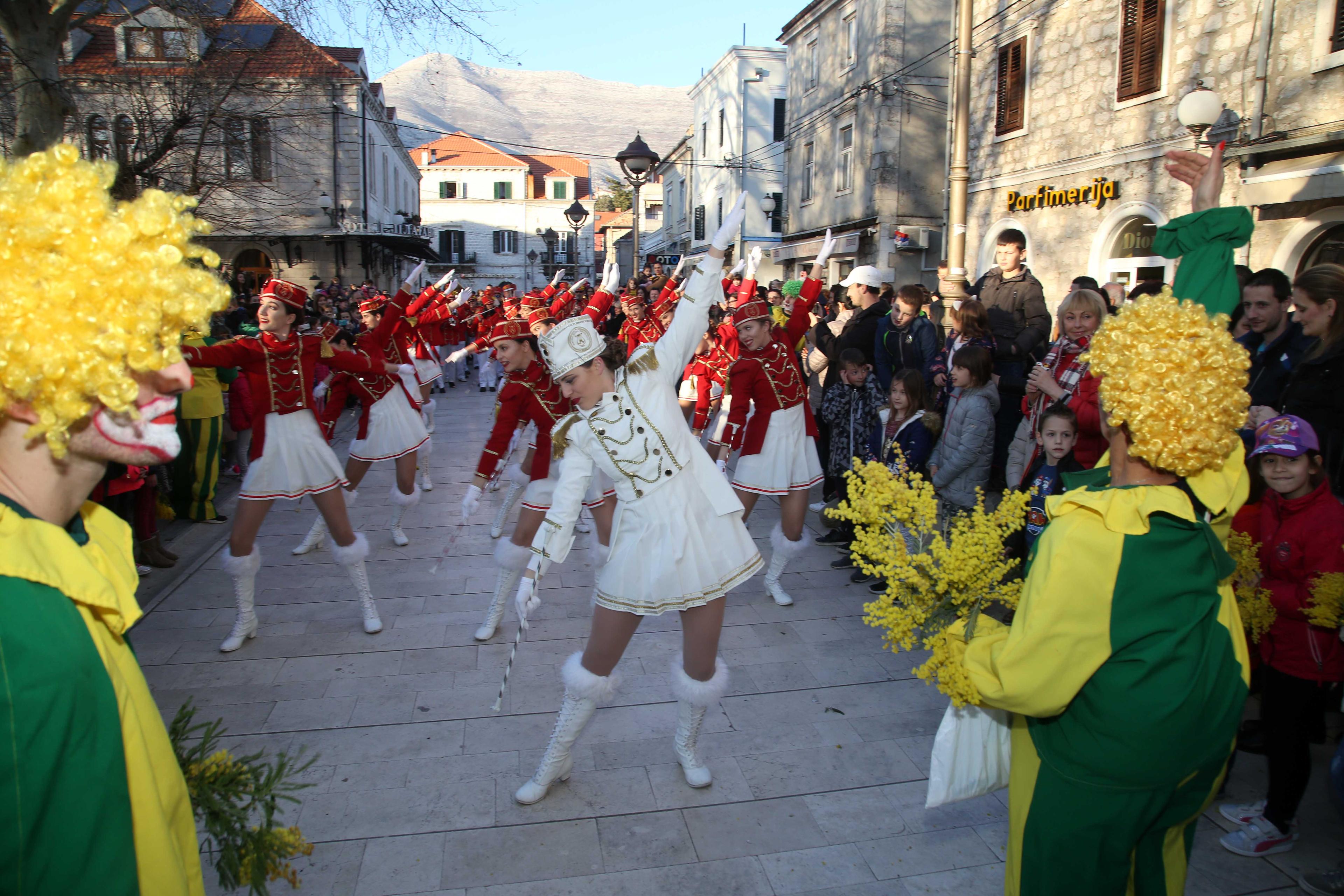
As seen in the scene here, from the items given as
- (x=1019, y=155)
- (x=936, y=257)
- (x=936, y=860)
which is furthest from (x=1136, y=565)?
(x=936, y=257)

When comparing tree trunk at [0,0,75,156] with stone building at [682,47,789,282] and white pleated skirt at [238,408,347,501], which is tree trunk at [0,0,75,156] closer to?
white pleated skirt at [238,408,347,501]

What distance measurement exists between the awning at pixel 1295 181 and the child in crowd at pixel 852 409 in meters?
6.19

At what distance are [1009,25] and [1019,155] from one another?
2.47 meters

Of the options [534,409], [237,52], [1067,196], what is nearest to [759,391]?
[534,409]

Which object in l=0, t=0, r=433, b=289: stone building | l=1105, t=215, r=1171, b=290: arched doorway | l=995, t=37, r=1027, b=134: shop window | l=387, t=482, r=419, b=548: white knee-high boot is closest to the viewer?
l=387, t=482, r=419, b=548: white knee-high boot

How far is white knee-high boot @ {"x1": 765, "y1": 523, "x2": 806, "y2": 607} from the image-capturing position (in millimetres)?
6164

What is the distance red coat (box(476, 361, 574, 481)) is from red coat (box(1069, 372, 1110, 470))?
3183mm

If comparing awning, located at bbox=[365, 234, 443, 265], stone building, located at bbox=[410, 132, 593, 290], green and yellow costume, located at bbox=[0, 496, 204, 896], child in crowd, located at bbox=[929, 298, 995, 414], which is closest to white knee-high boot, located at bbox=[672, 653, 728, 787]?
green and yellow costume, located at bbox=[0, 496, 204, 896]

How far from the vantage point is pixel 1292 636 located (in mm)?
3287

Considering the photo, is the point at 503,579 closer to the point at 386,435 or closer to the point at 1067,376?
the point at 386,435

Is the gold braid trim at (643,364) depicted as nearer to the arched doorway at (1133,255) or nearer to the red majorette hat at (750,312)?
→ the red majorette hat at (750,312)

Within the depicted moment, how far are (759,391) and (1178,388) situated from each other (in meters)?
4.35

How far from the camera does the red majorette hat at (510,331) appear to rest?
6.00 metres

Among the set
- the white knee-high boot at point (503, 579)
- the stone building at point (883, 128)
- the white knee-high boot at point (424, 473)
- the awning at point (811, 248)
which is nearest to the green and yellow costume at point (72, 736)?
the white knee-high boot at point (503, 579)
